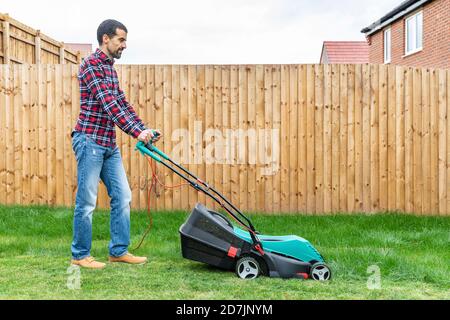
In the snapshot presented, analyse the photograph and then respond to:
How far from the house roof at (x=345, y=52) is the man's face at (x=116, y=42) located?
82.2ft

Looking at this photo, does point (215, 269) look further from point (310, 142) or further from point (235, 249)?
point (310, 142)

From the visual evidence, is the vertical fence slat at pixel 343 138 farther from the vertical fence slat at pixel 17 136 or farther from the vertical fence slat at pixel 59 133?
the vertical fence slat at pixel 17 136

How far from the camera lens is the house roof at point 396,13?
15.6 meters

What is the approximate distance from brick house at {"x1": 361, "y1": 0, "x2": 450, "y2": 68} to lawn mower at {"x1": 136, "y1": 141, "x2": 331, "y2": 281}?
10844 mm

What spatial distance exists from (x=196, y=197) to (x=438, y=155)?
122 inches

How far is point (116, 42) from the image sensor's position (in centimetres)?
427

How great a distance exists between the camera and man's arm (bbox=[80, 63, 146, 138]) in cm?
419

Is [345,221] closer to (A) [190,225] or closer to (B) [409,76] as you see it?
(B) [409,76]

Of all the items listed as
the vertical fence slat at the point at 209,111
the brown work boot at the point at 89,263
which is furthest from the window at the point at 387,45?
the brown work boot at the point at 89,263

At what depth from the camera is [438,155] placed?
7367 mm

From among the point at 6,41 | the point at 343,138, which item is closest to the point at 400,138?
the point at 343,138

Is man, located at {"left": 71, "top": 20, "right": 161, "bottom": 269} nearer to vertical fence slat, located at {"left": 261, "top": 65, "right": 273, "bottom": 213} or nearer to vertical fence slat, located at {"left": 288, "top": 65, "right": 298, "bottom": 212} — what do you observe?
vertical fence slat, located at {"left": 261, "top": 65, "right": 273, "bottom": 213}

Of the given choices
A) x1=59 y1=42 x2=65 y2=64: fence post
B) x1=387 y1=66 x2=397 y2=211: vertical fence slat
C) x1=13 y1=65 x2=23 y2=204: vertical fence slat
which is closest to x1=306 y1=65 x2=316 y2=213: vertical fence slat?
x1=387 y1=66 x2=397 y2=211: vertical fence slat

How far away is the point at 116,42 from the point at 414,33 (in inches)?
541
